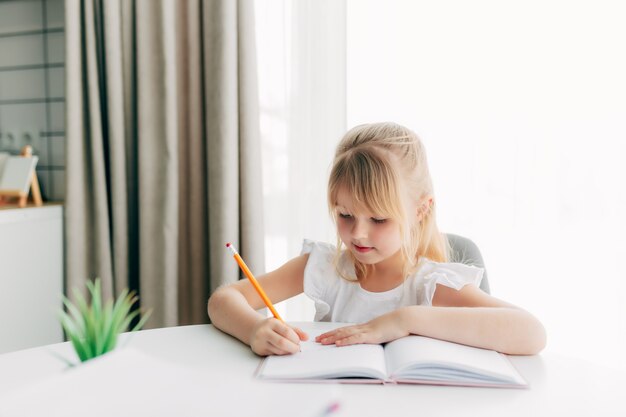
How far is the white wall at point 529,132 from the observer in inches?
65.9

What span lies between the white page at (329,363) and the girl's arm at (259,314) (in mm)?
23

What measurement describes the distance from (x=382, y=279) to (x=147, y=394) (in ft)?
2.04

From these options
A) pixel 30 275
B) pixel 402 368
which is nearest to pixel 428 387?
pixel 402 368

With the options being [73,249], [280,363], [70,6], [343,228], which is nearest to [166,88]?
[70,6]

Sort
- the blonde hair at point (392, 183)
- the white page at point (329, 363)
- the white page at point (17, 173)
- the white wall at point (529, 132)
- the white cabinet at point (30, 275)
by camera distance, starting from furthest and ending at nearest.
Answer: the white page at point (17, 173)
the white cabinet at point (30, 275)
the white wall at point (529, 132)
the blonde hair at point (392, 183)
the white page at point (329, 363)

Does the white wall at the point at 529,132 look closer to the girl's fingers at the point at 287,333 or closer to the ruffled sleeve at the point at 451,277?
the ruffled sleeve at the point at 451,277

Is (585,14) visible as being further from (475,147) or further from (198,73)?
(198,73)

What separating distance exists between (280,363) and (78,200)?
154cm

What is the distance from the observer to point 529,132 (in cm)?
174

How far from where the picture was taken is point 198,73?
201cm

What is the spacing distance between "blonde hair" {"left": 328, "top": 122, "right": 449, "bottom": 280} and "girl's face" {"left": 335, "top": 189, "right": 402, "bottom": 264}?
13 mm

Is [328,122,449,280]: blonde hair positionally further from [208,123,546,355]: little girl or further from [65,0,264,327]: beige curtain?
[65,0,264,327]: beige curtain

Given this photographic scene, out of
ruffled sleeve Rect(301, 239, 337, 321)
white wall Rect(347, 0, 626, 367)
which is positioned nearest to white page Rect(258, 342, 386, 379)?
ruffled sleeve Rect(301, 239, 337, 321)

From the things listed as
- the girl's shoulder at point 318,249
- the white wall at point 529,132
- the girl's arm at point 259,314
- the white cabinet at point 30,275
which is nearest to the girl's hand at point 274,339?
the girl's arm at point 259,314
